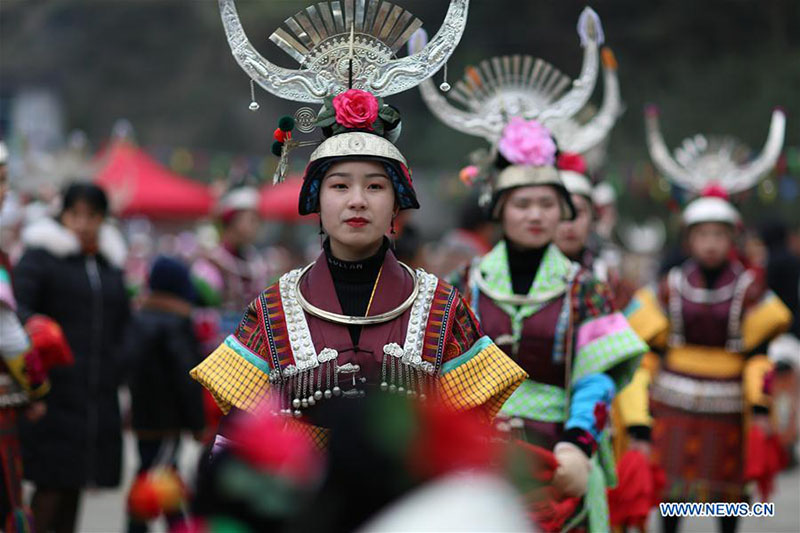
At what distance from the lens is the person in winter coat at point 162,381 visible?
7.00 meters

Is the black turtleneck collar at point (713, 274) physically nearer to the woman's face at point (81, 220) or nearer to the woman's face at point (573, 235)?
the woman's face at point (573, 235)

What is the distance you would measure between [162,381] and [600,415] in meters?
3.76

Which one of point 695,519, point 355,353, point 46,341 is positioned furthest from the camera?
point 695,519

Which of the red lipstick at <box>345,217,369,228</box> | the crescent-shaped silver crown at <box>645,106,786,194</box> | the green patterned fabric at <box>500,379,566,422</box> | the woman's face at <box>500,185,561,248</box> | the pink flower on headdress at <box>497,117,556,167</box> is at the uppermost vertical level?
the crescent-shaped silver crown at <box>645,106,786,194</box>

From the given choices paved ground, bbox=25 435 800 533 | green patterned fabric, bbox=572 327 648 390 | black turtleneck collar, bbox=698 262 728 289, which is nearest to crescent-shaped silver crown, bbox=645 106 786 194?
black turtleneck collar, bbox=698 262 728 289

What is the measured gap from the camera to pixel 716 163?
711 centimetres

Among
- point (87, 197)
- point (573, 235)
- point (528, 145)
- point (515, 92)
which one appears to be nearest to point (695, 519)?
point (573, 235)

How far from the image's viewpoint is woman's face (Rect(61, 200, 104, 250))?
6.25m

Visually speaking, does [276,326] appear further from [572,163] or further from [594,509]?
[572,163]

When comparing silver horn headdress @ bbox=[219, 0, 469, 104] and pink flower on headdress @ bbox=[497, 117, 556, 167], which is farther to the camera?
pink flower on headdress @ bbox=[497, 117, 556, 167]

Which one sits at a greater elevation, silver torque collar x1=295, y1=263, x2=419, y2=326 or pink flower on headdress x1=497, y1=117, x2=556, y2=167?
pink flower on headdress x1=497, y1=117, x2=556, y2=167

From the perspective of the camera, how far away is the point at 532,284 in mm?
4355

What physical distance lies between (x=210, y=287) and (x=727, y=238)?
347cm

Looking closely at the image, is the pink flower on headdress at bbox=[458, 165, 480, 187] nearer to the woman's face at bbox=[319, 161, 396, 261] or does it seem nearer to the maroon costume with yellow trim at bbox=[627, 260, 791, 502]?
the woman's face at bbox=[319, 161, 396, 261]
